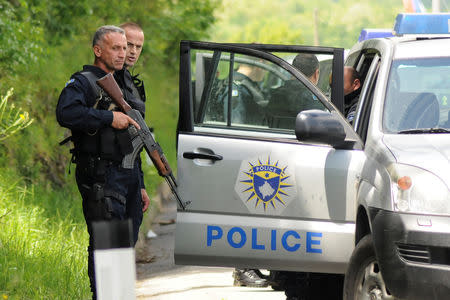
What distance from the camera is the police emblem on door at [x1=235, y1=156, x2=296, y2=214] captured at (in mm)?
5922

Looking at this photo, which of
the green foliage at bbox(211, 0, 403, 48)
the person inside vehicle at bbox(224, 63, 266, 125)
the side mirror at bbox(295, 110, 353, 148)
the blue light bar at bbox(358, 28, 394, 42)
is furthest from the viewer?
the green foliage at bbox(211, 0, 403, 48)

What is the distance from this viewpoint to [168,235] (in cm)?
1226

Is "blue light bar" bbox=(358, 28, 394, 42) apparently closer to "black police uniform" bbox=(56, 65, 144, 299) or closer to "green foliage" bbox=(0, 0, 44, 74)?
"black police uniform" bbox=(56, 65, 144, 299)

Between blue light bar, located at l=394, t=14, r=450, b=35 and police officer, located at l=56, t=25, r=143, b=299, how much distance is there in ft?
6.66

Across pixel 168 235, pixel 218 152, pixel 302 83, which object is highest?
pixel 302 83

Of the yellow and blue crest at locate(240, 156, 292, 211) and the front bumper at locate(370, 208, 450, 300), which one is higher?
the yellow and blue crest at locate(240, 156, 292, 211)

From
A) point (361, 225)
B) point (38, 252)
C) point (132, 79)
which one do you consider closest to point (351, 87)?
point (361, 225)

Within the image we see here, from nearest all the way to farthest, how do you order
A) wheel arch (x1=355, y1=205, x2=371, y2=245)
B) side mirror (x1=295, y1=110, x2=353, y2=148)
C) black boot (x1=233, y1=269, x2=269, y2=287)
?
side mirror (x1=295, y1=110, x2=353, y2=148) → wheel arch (x1=355, y1=205, x2=371, y2=245) → black boot (x1=233, y1=269, x2=269, y2=287)

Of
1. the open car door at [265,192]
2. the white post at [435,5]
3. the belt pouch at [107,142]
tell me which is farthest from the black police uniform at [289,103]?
the white post at [435,5]

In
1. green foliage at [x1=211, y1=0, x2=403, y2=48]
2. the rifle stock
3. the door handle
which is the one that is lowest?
the door handle

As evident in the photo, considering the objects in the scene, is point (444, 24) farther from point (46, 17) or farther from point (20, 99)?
point (46, 17)

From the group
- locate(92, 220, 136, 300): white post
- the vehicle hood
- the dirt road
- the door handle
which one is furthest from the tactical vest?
the dirt road

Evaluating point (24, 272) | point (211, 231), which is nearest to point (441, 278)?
point (211, 231)

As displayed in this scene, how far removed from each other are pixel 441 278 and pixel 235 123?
209cm
